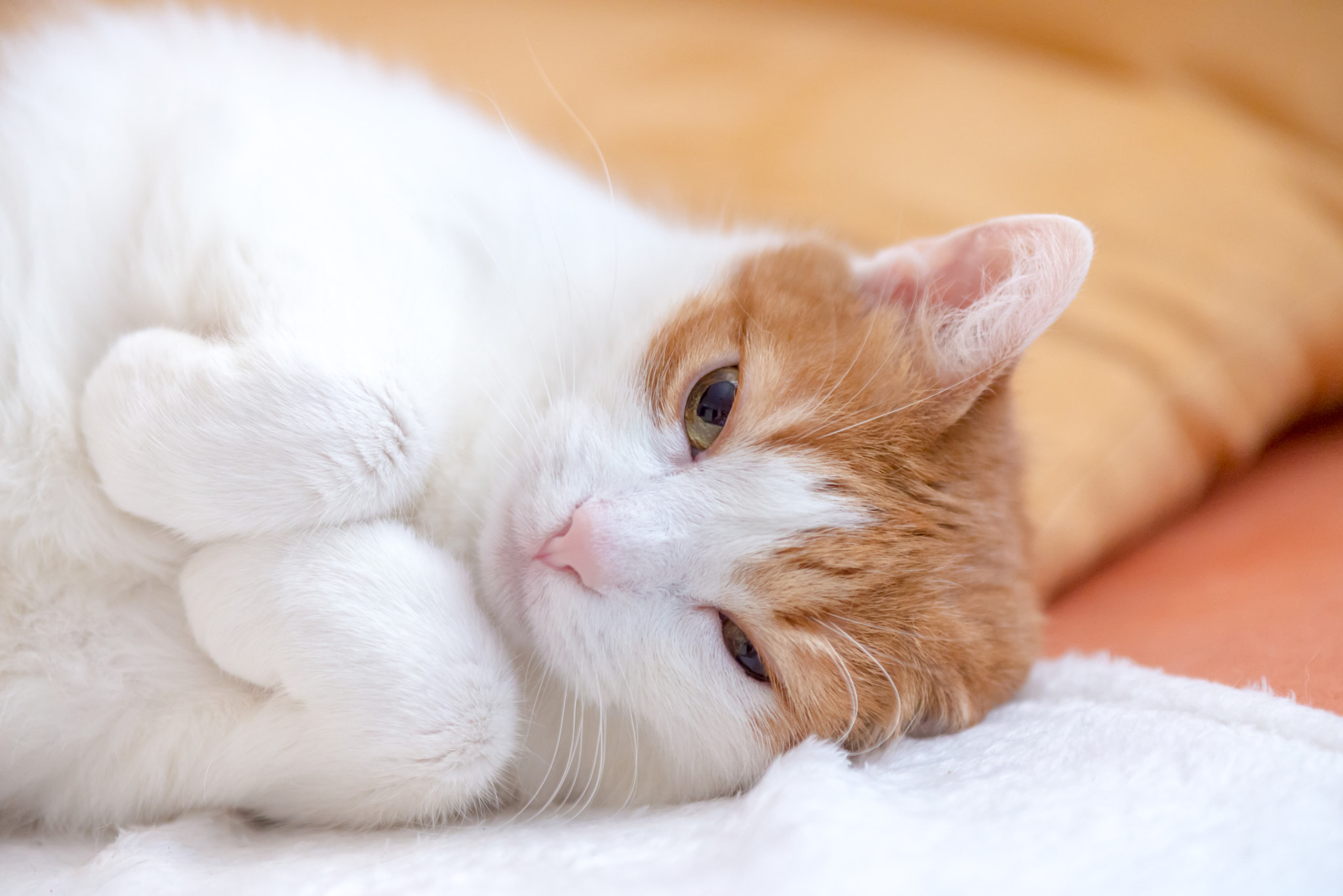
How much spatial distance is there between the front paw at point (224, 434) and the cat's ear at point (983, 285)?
0.80 metres

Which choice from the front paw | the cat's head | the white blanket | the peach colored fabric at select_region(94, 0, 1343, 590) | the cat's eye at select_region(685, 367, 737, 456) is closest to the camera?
the white blanket

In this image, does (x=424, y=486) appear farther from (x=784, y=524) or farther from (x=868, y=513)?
(x=868, y=513)

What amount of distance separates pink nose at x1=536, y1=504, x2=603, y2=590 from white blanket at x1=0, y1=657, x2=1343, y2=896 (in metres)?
0.30

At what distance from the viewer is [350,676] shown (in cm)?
109

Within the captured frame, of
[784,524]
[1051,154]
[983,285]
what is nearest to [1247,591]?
[983,285]

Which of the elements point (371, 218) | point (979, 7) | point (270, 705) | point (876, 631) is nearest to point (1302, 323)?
point (979, 7)

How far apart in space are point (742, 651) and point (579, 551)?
0.27 meters

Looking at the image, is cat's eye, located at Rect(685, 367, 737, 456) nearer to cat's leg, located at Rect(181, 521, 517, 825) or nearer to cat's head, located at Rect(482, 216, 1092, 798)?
cat's head, located at Rect(482, 216, 1092, 798)

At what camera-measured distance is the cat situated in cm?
112

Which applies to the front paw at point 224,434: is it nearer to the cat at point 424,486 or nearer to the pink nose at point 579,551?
the cat at point 424,486

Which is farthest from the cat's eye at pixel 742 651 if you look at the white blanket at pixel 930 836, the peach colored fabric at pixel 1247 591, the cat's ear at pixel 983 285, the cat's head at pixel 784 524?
the peach colored fabric at pixel 1247 591

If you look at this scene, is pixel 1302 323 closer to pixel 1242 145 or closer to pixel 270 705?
pixel 1242 145

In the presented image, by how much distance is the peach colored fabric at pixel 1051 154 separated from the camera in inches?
83.4

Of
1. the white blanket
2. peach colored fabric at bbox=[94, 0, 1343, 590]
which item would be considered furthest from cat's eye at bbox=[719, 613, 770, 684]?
peach colored fabric at bbox=[94, 0, 1343, 590]
